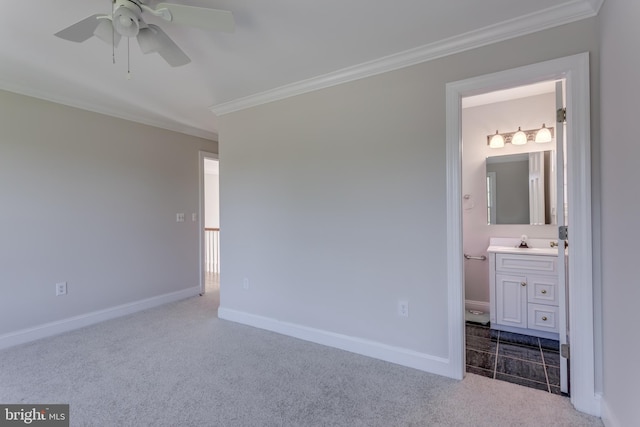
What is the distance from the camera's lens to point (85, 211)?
322 cm

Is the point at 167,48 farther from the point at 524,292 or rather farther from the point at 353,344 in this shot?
the point at 524,292

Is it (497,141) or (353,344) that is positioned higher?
(497,141)

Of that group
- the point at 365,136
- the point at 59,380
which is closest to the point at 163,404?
the point at 59,380

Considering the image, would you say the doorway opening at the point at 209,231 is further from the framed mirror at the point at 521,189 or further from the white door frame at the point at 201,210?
the framed mirror at the point at 521,189

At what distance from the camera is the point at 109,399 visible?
75.3 inches

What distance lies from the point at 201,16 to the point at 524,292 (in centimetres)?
338

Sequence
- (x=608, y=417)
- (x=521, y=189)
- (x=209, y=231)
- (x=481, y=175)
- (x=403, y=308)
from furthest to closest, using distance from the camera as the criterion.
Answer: (x=209, y=231)
(x=481, y=175)
(x=521, y=189)
(x=403, y=308)
(x=608, y=417)

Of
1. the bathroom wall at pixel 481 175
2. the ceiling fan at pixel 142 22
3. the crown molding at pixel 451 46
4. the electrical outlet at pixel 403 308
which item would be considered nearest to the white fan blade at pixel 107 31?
the ceiling fan at pixel 142 22

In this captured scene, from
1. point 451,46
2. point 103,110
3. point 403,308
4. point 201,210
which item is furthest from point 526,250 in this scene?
point 103,110

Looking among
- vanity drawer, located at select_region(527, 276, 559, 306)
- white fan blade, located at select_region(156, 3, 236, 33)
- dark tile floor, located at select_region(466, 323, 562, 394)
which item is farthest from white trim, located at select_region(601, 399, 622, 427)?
white fan blade, located at select_region(156, 3, 236, 33)

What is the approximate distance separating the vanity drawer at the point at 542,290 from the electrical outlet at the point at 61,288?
455 cm

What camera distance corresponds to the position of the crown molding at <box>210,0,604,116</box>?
5.73 feet

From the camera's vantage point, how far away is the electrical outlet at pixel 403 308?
7.63ft

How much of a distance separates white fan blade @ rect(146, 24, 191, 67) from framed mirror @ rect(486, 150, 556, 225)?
3231mm
